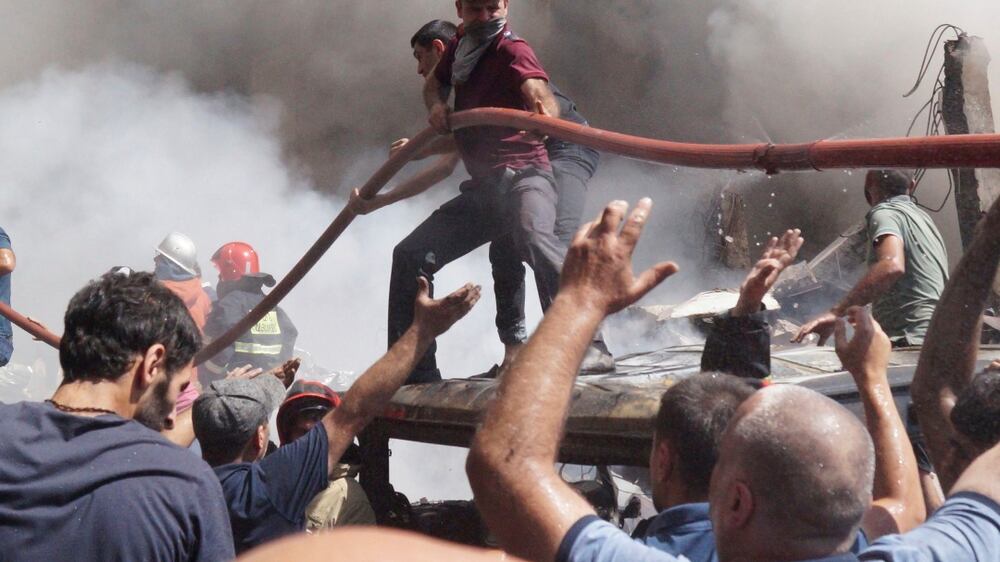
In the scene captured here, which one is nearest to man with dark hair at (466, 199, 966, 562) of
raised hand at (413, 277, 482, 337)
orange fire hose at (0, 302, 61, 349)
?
raised hand at (413, 277, 482, 337)

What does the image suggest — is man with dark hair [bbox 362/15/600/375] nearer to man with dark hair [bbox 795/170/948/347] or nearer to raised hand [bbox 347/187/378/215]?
raised hand [bbox 347/187/378/215]

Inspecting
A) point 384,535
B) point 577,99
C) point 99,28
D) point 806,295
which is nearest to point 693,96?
point 577,99

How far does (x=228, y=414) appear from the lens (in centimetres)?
250

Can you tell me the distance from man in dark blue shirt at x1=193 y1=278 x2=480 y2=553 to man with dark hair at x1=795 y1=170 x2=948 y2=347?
6.06 ft

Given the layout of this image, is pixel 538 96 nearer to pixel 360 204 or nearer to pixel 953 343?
pixel 360 204

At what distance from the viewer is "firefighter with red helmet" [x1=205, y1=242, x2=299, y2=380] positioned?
21.2 ft

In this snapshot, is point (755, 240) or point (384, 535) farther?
point (755, 240)

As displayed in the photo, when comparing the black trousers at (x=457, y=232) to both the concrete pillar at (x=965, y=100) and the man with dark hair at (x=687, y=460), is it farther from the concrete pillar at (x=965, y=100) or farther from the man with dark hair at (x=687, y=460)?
the concrete pillar at (x=965, y=100)

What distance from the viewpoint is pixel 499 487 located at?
1.47 meters

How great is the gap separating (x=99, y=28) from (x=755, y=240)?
6.91 m

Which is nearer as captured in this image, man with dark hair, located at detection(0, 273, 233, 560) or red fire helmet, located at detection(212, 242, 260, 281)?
man with dark hair, located at detection(0, 273, 233, 560)

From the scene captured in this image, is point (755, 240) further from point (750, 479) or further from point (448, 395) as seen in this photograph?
point (750, 479)

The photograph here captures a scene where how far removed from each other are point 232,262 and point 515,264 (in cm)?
447

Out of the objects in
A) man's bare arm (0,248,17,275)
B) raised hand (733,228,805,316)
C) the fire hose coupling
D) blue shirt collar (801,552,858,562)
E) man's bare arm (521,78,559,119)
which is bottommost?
blue shirt collar (801,552,858,562)
